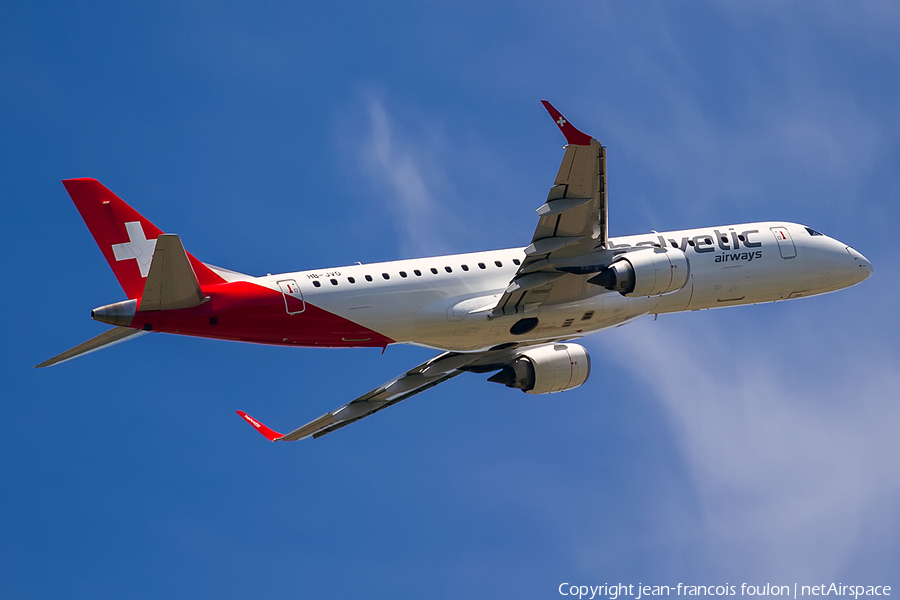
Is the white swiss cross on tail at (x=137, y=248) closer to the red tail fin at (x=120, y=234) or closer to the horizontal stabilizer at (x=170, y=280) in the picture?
the red tail fin at (x=120, y=234)

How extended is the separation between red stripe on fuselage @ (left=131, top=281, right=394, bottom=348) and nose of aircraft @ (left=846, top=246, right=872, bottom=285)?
1944 cm

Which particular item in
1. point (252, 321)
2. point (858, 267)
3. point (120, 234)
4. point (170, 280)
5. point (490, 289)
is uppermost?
point (858, 267)

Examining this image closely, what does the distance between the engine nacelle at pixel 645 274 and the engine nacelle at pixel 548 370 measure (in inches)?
236

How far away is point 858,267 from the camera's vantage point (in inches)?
1766

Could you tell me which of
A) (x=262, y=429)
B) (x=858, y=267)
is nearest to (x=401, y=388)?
(x=262, y=429)

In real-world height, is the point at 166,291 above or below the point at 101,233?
below

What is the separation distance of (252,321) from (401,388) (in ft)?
29.8

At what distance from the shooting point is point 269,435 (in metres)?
43.0

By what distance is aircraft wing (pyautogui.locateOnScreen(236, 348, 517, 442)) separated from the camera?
43.0 m

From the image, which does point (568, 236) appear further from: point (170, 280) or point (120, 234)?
point (120, 234)

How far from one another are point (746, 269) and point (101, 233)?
2279cm

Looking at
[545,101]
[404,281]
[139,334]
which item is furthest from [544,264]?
[139,334]

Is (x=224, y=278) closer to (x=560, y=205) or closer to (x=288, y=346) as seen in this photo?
(x=288, y=346)

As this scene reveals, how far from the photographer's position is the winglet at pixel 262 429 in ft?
141
